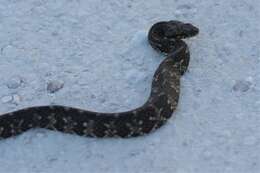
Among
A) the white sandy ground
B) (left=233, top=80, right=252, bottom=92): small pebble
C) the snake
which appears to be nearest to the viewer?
the white sandy ground

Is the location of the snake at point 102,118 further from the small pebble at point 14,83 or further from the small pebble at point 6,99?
the small pebble at point 14,83

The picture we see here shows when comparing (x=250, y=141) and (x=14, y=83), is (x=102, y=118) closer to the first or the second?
(x=14, y=83)

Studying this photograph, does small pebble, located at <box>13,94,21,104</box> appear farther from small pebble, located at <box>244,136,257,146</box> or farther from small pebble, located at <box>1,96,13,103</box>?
small pebble, located at <box>244,136,257,146</box>

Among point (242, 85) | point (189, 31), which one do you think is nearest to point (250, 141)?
point (242, 85)

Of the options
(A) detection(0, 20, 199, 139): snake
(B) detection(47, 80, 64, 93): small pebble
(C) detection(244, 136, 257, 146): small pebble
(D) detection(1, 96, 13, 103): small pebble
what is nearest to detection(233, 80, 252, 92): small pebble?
(A) detection(0, 20, 199, 139): snake

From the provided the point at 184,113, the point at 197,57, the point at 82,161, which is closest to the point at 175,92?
the point at 184,113

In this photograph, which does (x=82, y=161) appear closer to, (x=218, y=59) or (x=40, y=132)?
(x=40, y=132)
